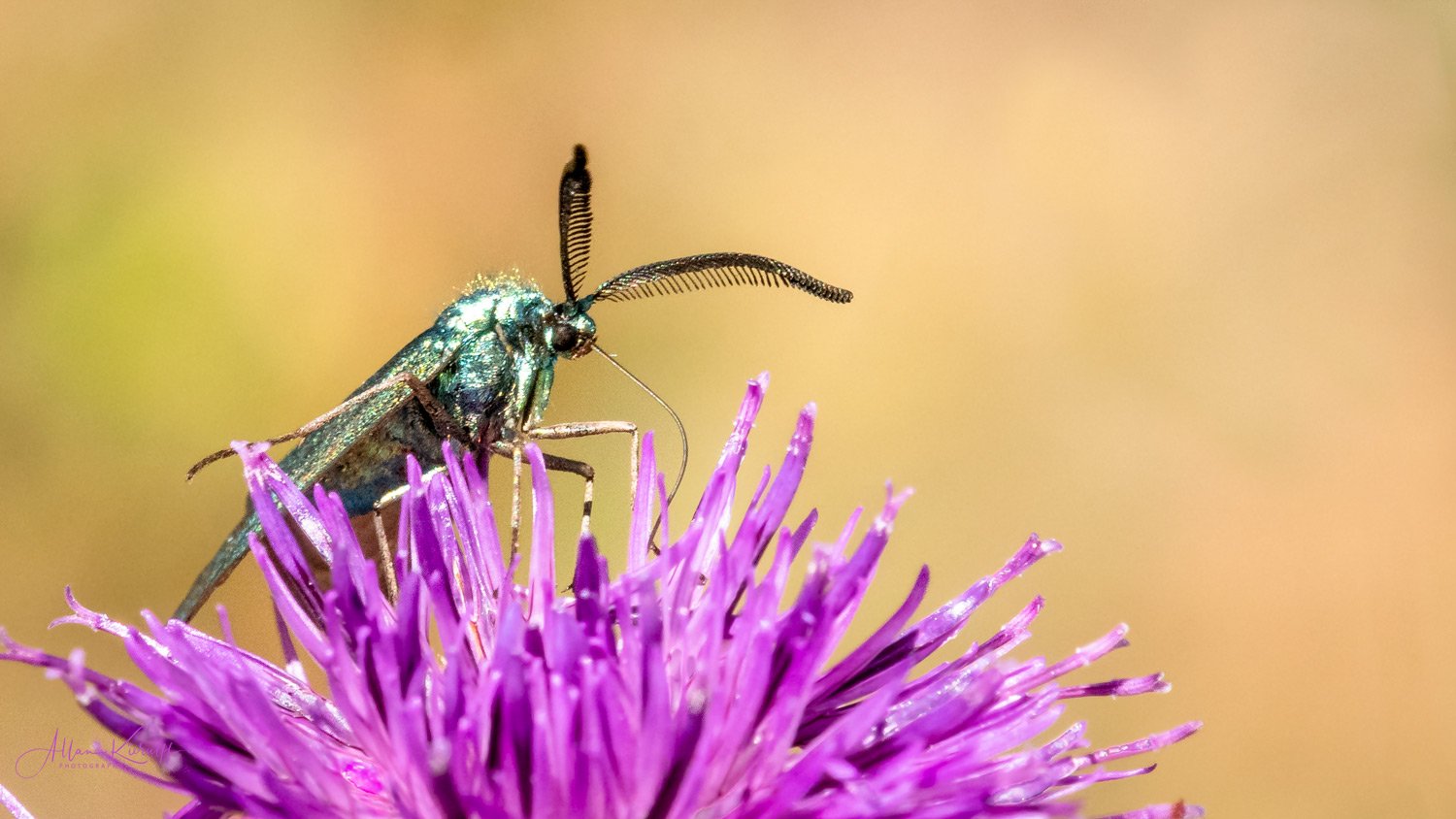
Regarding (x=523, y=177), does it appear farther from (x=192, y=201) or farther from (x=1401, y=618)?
(x=1401, y=618)

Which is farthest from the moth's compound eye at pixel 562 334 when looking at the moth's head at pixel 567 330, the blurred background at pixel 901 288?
the blurred background at pixel 901 288

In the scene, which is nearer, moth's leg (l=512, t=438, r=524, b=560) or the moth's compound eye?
moth's leg (l=512, t=438, r=524, b=560)

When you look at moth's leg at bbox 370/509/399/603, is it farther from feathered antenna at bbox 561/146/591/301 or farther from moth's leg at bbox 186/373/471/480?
feathered antenna at bbox 561/146/591/301

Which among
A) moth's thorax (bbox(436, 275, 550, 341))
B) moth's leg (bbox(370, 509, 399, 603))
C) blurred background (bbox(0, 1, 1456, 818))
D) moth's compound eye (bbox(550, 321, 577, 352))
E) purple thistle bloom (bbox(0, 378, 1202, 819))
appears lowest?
purple thistle bloom (bbox(0, 378, 1202, 819))

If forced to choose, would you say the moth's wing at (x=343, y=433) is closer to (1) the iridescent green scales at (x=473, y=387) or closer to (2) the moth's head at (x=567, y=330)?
(1) the iridescent green scales at (x=473, y=387)

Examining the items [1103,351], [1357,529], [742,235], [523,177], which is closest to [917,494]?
[1103,351]

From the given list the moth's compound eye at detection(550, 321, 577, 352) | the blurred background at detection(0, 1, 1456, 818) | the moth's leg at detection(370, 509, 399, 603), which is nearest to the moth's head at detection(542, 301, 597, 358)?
the moth's compound eye at detection(550, 321, 577, 352)
